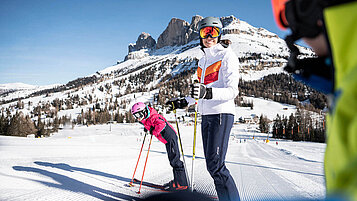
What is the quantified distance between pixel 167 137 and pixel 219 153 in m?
1.57

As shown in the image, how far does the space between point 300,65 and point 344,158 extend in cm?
54

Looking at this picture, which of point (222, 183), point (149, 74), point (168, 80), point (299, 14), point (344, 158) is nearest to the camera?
point (344, 158)

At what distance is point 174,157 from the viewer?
3455 mm

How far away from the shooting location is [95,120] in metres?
66.7

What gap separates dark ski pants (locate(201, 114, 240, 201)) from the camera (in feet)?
6.73

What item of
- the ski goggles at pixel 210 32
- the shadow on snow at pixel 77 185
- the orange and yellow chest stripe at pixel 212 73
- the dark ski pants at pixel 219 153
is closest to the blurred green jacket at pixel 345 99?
the dark ski pants at pixel 219 153

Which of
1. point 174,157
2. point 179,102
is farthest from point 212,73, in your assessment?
point 174,157

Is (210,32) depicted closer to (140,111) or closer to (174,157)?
(140,111)

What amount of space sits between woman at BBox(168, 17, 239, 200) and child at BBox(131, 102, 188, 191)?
4.08ft

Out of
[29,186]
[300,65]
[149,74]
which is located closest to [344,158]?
[300,65]

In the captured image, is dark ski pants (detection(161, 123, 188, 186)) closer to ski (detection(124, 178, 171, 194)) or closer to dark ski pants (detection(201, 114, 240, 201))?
ski (detection(124, 178, 171, 194))

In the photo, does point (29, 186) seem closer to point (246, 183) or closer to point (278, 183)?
point (246, 183)

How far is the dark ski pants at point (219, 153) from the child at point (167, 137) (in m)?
1.29

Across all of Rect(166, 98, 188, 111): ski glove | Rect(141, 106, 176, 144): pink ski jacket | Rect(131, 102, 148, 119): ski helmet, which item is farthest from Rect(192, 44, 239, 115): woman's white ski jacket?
Rect(131, 102, 148, 119): ski helmet
